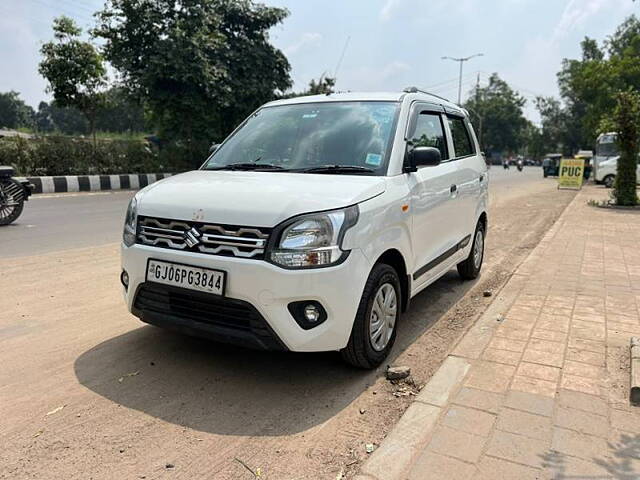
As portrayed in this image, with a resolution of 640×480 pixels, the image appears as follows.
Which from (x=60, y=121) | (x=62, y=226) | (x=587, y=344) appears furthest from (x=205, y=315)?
(x=60, y=121)

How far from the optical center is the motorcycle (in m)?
8.91

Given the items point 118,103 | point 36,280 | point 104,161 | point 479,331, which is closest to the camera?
point 479,331

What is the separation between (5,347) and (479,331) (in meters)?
3.61

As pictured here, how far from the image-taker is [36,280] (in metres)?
5.46

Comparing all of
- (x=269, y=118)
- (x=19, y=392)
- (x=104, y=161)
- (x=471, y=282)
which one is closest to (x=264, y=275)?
(x=19, y=392)

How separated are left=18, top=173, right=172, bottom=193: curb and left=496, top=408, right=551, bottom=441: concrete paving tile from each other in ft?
49.1

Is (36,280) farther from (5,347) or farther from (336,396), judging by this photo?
(336,396)

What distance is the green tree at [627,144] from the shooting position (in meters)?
13.0

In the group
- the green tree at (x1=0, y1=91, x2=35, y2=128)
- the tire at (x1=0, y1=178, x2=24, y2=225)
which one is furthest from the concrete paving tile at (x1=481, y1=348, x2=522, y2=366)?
the green tree at (x1=0, y1=91, x2=35, y2=128)

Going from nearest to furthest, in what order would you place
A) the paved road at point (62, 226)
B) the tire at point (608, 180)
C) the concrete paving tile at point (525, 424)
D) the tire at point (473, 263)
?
1. the concrete paving tile at point (525, 424)
2. the tire at point (473, 263)
3. the paved road at point (62, 226)
4. the tire at point (608, 180)

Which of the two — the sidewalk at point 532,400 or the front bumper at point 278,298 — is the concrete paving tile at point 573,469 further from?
the front bumper at point 278,298

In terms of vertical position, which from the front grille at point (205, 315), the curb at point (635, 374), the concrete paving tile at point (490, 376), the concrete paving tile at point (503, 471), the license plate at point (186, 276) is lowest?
the concrete paving tile at point (503, 471)

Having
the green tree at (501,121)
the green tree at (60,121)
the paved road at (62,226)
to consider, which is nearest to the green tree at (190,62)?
the paved road at (62,226)

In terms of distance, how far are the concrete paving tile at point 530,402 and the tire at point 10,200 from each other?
895 centimetres
